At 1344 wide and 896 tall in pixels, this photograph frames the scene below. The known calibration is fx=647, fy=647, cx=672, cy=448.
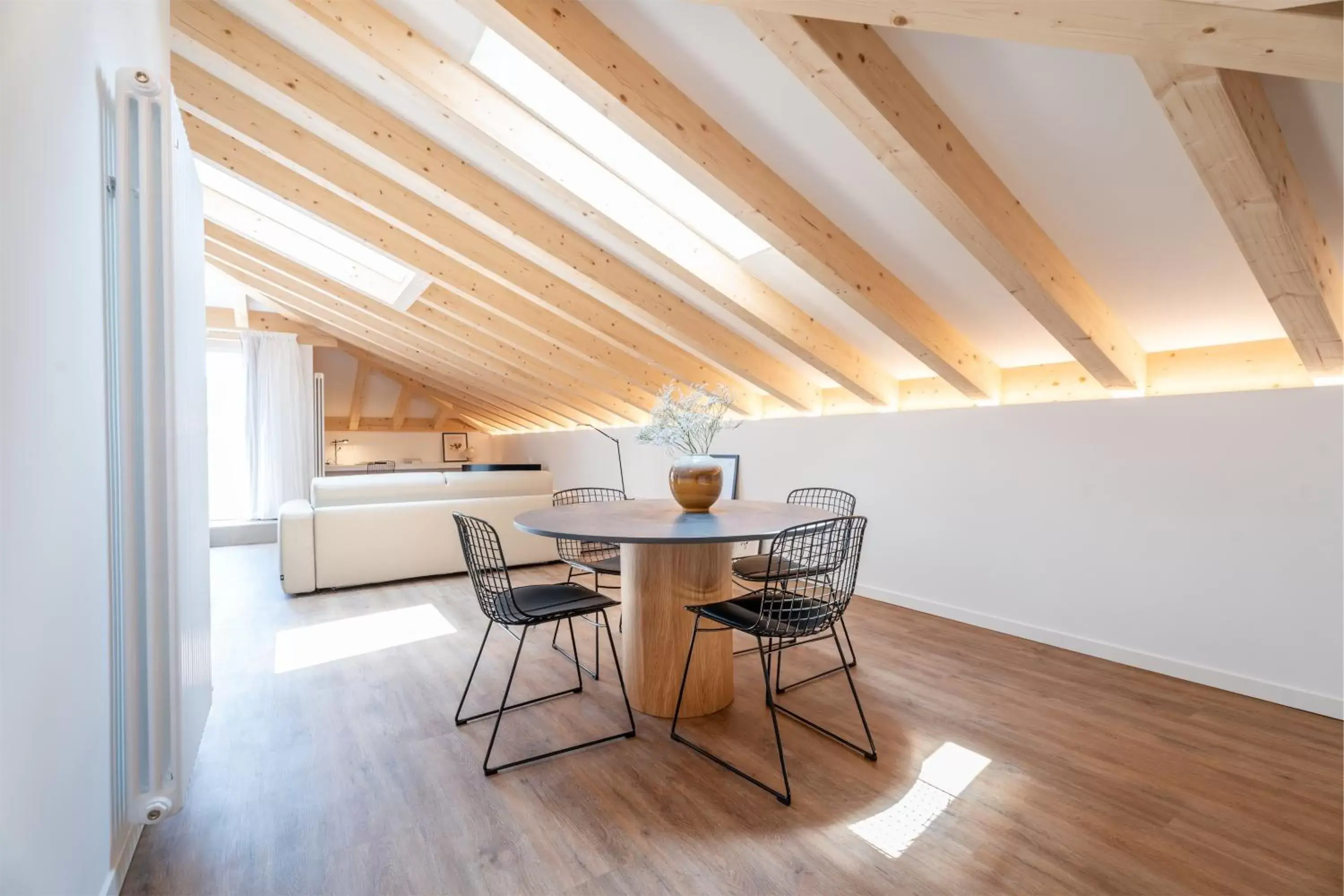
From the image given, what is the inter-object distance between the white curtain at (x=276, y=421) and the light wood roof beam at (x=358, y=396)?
104 cm

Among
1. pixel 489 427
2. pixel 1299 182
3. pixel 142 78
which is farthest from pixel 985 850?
pixel 489 427

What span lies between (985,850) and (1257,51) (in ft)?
6.47

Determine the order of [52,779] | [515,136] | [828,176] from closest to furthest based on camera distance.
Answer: [52,779]
[828,176]
[515,136]

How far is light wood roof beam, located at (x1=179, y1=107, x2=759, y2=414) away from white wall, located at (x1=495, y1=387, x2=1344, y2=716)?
1425 millimetres

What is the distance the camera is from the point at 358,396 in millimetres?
9359

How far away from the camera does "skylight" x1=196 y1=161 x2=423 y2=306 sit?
17.2ft

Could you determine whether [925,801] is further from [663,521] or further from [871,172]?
[871,172]

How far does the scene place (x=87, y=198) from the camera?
4.12ft

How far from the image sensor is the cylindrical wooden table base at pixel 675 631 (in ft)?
8.14

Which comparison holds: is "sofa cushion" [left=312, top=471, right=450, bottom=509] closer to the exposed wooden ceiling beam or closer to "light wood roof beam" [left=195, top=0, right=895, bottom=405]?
"light wood roof beam" [left=195, top=0, right=895, bottom=405]

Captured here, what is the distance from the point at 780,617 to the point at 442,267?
3750 millimetres

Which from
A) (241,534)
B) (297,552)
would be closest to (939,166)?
(297,552)

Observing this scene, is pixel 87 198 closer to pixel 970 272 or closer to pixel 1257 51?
pixel 1257 51

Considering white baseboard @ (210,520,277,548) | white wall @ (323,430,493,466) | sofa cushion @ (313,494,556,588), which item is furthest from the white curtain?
sofa cushion @ (313,494,556,588)
